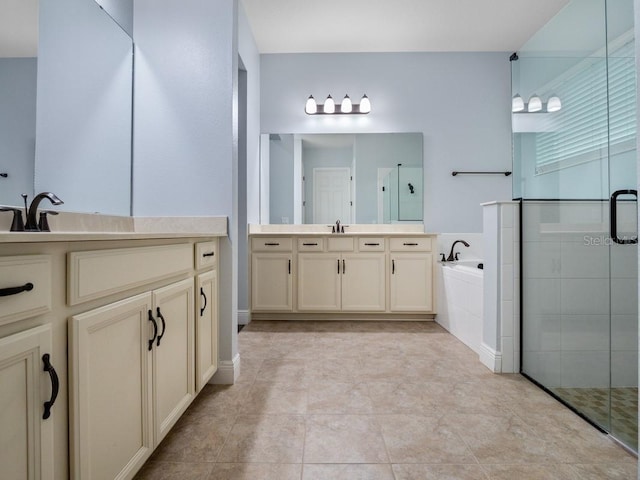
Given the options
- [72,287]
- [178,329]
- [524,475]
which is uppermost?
[72,287]

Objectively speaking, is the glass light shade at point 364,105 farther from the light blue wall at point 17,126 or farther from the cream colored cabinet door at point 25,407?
the cream colored cabinet door at point 25,407

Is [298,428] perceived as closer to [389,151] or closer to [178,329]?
[178,329]

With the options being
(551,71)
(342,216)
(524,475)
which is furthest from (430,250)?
(524,475)

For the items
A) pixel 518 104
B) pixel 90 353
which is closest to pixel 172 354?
pixel 90 353

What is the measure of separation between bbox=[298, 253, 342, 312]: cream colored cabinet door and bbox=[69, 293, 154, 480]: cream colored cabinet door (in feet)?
7.49

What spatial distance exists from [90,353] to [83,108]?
141 centimetres

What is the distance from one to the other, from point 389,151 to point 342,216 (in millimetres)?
895

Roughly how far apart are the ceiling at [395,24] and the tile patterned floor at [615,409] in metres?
3.12

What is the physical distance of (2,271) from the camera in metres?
0.65

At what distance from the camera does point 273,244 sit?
3.44 meters

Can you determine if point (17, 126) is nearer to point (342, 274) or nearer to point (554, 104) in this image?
point (554, 104)

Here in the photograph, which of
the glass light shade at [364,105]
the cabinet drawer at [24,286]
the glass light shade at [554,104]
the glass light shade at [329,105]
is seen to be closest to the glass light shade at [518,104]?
the glass light shade at [554,104]

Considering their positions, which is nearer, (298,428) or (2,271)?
(2,271)

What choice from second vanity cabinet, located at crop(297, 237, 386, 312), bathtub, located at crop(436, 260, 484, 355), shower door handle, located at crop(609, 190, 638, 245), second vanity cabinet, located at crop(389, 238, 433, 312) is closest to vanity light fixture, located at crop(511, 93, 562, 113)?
shower door handle, located at crop(609, 190, 638, 245)
